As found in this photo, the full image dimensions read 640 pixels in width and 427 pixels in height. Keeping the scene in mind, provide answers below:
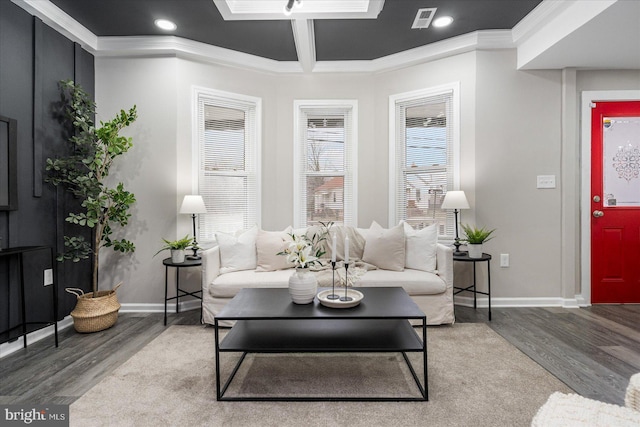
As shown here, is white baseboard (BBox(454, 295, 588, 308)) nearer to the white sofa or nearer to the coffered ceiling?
the white sofa

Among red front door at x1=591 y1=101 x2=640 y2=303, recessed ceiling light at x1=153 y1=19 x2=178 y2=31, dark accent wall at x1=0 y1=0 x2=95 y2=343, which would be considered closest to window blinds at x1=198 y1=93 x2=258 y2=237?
recessed ceiling light at x1=153 y1=19 x2=178 y2=31

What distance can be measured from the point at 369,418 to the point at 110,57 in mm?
4055

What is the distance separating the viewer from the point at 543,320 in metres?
3.04

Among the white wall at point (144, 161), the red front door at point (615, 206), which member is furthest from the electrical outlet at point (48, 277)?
the red front door at point (615, 206)

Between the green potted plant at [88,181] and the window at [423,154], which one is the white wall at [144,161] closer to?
the green potted plant at [88,181]

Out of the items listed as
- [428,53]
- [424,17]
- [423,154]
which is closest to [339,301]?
[423,154]

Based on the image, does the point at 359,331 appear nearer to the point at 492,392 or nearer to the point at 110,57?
the point at 492,392

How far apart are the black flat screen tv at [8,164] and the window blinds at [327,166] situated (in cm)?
262

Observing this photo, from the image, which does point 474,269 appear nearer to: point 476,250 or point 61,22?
point 476,250

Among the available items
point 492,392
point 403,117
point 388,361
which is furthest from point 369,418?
point 403,117

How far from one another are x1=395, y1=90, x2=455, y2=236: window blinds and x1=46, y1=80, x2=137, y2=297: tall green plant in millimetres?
2858

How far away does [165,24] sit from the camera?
3.07 m

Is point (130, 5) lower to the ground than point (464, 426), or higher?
higher

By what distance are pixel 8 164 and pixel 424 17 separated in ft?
11.8
